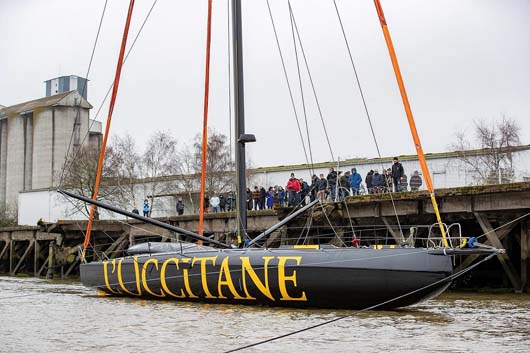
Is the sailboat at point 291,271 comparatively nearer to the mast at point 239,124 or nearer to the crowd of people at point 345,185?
the mast at point 239,124

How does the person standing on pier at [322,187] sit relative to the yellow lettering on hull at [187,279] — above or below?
above

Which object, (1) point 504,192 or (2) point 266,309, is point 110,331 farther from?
(1) point 504,192

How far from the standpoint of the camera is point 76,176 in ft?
149

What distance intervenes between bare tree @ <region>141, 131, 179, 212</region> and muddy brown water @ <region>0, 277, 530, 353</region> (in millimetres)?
31865

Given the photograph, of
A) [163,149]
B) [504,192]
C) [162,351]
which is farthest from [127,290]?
[163,149]

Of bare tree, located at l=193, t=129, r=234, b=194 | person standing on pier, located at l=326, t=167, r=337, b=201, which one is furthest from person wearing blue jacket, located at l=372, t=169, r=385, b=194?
bare tree, located at l=193, t=129, r=234, b=194

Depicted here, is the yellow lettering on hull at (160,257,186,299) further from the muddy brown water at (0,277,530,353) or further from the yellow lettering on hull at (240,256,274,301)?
the yellow lettering on hull at (240,256,274,301)

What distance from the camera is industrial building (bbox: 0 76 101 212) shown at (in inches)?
2376

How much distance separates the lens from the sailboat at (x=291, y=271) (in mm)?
13148

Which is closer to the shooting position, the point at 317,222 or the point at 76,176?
the point at 317,222

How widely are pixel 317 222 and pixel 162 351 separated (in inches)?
543

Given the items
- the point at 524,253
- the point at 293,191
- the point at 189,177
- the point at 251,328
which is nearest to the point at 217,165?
the point at 189,177

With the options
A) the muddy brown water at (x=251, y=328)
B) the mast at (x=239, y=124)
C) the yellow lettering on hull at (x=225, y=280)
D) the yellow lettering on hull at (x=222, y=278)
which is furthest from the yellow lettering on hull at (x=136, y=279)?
the yellow lettering on hull at (x=225, y=280)

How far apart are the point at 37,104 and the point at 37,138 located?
343cm
